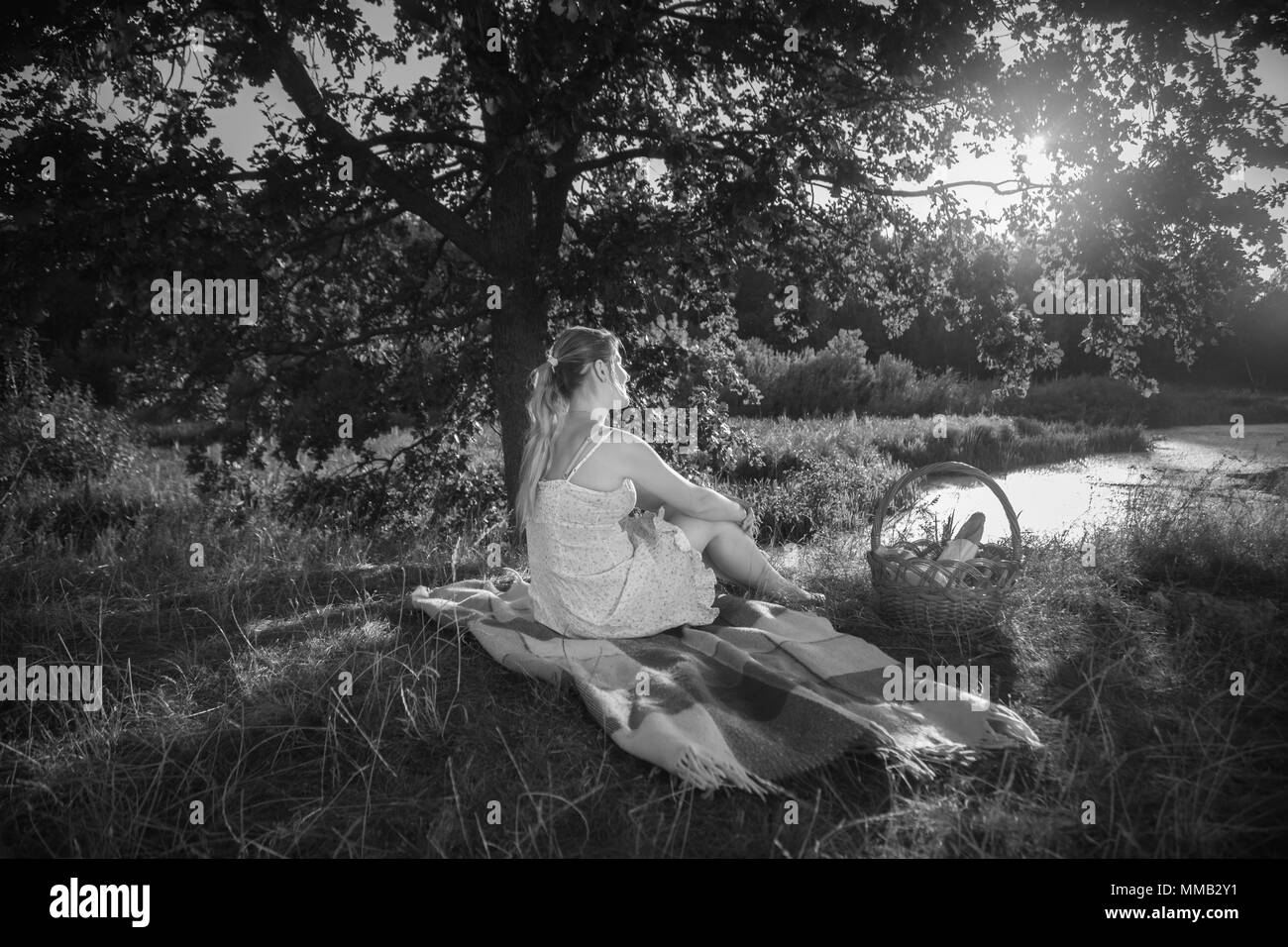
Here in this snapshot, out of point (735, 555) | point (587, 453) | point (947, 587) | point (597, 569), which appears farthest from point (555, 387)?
point (947, 587)

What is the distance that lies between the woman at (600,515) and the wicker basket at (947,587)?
73 cm

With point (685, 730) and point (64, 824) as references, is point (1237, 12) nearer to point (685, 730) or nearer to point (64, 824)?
point (685, 730)

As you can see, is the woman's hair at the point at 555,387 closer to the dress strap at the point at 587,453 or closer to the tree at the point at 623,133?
the dress strap at the point at 587,453

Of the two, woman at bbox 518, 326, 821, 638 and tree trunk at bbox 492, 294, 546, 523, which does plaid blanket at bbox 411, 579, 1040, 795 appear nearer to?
woman at bbox 518, 326, 821, 638

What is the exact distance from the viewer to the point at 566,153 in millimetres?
5789

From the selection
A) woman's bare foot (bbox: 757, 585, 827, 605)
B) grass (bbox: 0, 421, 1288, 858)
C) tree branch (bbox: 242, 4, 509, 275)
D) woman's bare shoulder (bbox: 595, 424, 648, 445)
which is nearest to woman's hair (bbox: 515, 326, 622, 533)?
woman's bare shoulder (bbox: 595, 424, 648, 445)

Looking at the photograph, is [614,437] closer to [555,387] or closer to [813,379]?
[555,387]

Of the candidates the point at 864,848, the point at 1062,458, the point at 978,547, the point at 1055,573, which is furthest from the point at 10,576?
the point at 1062,458

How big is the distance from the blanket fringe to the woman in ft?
3.83

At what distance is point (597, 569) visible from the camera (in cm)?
336

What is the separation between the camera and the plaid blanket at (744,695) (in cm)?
232

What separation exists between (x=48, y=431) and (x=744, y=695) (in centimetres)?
820

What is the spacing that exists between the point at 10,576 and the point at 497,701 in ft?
9.54

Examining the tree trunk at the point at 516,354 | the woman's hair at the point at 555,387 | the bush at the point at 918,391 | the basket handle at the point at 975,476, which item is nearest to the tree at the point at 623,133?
the tree trunk at the point at 516,354
